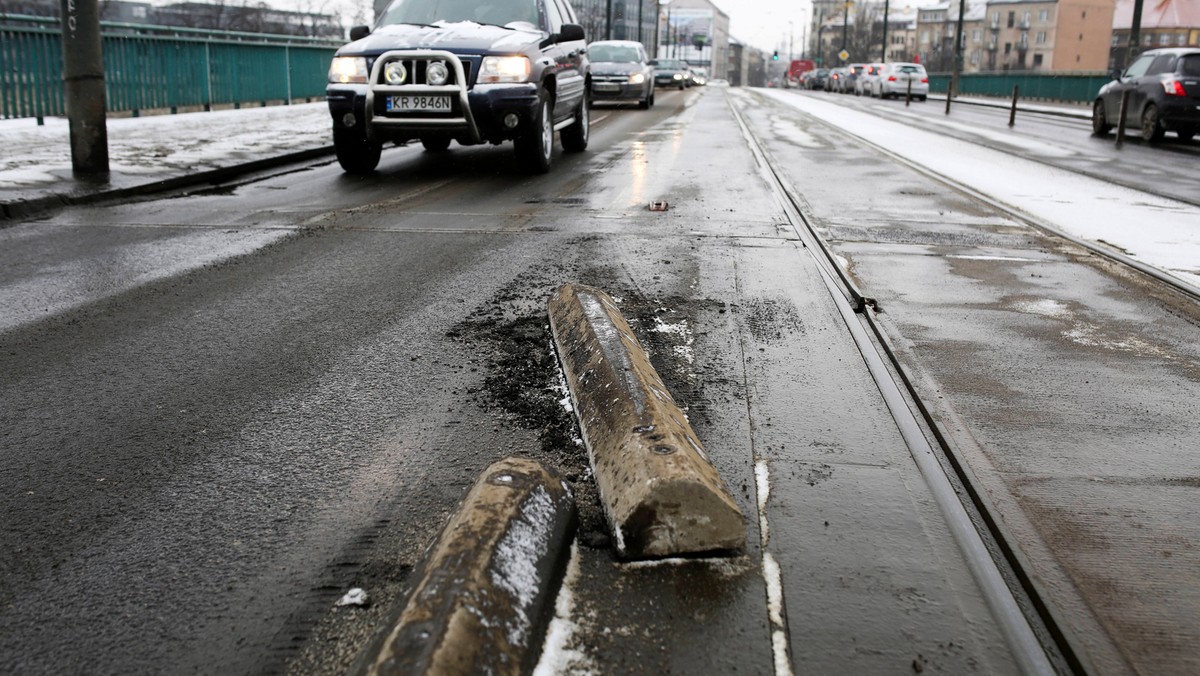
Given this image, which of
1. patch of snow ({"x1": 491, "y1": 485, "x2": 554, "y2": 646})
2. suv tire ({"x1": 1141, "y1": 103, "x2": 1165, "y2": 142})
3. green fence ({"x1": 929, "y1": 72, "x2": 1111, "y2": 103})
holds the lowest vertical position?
patch of snow ({"x1": 491, "y1": 485, "x2": 554, "y2": 646})

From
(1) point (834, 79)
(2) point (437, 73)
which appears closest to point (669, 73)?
(1) point (834, 79)

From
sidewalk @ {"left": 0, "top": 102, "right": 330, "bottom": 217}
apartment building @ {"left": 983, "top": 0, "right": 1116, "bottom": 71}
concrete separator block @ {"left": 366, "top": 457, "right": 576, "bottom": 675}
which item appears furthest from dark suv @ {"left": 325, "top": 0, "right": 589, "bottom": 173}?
apartment building @ {"left": 983, "top": 0, "right": 1116, "bottom": 71}

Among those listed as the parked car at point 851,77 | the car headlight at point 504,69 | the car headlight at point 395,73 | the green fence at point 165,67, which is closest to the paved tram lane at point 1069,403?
the car headlight at point 504,69

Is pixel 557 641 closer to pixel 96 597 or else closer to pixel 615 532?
pixel 615 532

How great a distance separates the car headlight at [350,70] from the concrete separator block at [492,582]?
777 centimetres

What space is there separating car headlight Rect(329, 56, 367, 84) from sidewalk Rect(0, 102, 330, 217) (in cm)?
173

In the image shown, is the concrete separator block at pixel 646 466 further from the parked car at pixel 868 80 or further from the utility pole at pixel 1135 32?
the parked car at pixel 868 80

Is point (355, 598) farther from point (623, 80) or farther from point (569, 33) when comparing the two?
point (623, 80)

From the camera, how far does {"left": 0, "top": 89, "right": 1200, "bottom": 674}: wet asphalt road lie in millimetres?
2049

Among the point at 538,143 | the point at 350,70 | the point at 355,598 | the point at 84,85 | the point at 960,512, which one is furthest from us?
the point at 538,143

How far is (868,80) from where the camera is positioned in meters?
49.6

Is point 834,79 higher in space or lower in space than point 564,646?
higher

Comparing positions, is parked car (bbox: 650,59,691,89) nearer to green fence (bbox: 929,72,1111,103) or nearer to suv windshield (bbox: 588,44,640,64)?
green fence (bbox: 929,72,1111,103)

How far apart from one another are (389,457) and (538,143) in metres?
7.53
